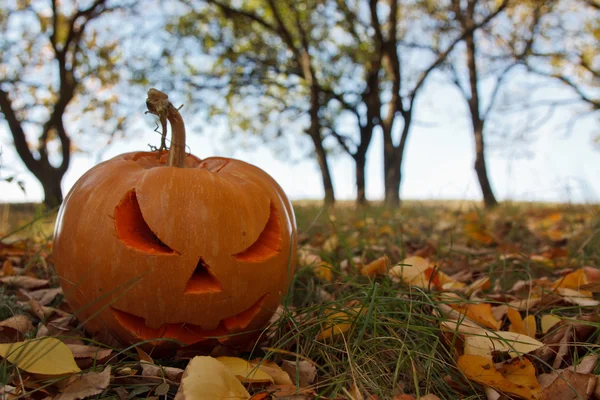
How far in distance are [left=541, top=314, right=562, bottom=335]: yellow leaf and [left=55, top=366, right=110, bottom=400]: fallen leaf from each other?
4.66 ft

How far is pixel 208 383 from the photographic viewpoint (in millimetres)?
1146

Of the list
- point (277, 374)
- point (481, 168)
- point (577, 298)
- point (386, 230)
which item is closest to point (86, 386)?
point (277, 374)

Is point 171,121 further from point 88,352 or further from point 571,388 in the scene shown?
point 571,388

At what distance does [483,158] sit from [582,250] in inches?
303

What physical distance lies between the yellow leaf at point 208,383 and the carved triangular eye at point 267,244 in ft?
1.36

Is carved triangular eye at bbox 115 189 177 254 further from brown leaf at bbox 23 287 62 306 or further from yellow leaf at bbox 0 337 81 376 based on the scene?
brown leaf at bbox 23 287 62 306

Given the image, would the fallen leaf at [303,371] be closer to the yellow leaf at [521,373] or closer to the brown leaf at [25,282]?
the yellow leaf at [521,373]

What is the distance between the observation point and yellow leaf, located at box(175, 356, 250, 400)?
112 centimetres

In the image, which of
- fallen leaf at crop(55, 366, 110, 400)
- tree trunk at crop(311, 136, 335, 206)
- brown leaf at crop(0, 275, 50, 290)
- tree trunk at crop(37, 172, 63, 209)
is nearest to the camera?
fallen leaf at crop(55, 366, 110, 400)

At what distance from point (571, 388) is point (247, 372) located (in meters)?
0.86

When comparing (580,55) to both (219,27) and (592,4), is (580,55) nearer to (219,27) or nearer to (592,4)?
(592,4)

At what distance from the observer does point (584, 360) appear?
144 centimetres

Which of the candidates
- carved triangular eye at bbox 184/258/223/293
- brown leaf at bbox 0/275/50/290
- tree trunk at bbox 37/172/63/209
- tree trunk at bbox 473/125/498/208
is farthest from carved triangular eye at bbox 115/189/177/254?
tree trunk at bbox 473/125/498/208

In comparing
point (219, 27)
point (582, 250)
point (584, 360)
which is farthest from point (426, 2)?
point (584, 360)
